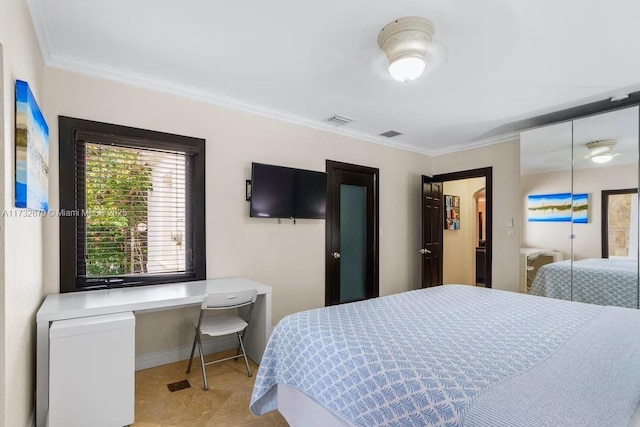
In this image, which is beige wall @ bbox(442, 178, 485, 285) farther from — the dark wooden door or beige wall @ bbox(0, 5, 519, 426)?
beige wall @ bbox(0, 5, 519, 426)

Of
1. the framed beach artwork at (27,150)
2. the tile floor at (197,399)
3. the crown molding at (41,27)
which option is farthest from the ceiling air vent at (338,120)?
the tile floor at (197,399)

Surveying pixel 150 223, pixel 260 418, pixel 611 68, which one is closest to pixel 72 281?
pixel 150 223

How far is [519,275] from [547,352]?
2948 millimetres

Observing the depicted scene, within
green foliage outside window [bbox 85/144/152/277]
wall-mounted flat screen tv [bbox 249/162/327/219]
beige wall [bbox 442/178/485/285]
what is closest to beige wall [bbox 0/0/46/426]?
green foliage outside window [bbox 85/144/152/277]

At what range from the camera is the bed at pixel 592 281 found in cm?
305

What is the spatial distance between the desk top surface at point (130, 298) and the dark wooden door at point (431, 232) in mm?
3040

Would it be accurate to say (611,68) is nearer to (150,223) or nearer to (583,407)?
(583,407)

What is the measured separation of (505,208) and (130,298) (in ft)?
15.0

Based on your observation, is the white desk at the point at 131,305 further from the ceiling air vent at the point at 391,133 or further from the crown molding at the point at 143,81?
the ceiling air vent at the point at 391,133

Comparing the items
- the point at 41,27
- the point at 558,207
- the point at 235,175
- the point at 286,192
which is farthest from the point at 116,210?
the point at 558,207

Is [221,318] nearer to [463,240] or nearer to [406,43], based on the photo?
[406,43]

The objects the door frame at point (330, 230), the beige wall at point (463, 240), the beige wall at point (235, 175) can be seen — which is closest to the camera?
the beige wall at point (235, 175)

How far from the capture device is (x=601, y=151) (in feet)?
10.8

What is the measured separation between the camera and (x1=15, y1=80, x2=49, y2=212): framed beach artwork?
1522 mm
